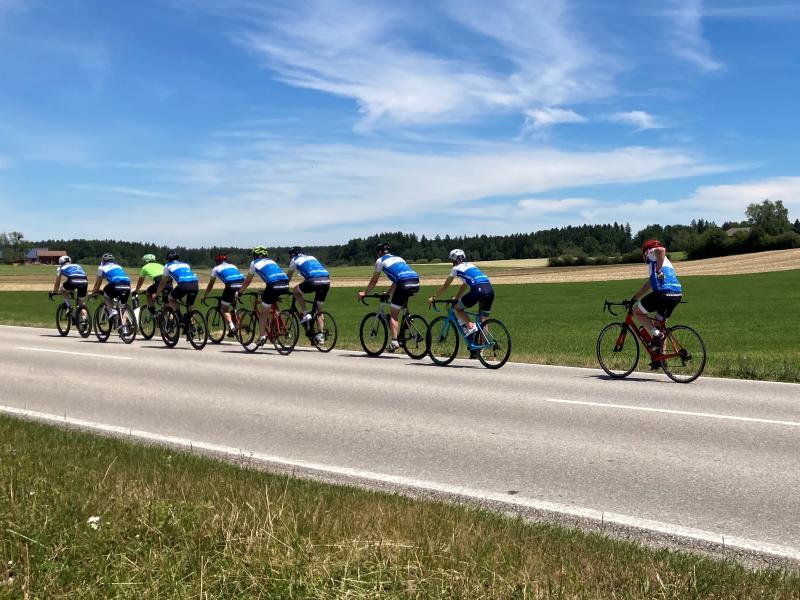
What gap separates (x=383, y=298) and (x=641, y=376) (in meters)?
4.93

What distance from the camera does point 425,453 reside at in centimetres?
682

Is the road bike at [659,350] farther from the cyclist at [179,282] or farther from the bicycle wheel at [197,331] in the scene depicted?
the cyclist at [179,282]

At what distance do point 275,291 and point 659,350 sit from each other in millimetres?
7496

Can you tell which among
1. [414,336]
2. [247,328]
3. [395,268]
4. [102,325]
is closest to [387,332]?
[414,336]

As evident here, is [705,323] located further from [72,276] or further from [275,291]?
[72,276]

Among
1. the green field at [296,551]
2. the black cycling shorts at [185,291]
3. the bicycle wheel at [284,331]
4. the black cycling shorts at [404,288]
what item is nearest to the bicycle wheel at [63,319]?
the black cycling shorts at [185,291]

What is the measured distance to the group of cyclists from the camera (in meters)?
11.1

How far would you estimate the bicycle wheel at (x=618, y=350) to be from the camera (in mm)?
11492

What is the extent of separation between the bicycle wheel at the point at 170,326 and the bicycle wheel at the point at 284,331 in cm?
269

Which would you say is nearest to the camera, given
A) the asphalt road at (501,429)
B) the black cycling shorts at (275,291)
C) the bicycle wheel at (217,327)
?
the asphalt road at (501,429)

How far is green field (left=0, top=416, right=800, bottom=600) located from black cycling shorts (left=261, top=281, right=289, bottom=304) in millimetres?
10279

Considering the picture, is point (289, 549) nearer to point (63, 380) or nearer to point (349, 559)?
point (349, 559)

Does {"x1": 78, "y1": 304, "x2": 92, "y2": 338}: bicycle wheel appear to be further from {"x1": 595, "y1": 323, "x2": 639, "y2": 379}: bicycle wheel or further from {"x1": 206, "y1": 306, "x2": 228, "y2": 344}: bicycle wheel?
{"x1": 595, "y1": 323, "x2": 639, "y2": 379}: bicycle wheel

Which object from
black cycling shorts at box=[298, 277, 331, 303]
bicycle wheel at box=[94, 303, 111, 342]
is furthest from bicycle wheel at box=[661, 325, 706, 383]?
bicycle wheel at box=[94, 303, 111, 342]
